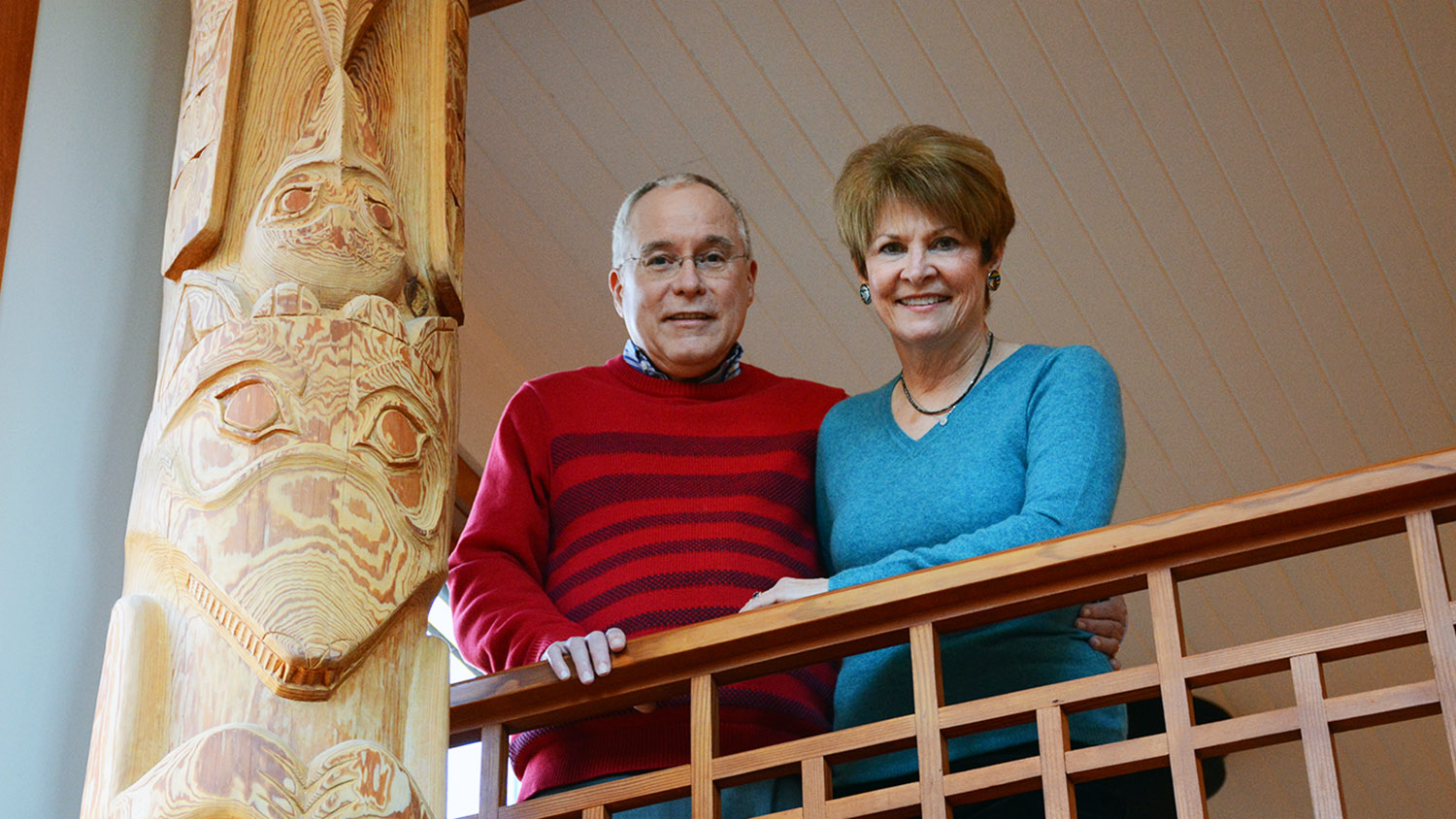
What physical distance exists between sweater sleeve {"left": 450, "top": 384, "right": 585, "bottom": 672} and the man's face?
0.23 metres

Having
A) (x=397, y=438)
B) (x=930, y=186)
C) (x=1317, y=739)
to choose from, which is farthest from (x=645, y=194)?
(x=1317, y=739)

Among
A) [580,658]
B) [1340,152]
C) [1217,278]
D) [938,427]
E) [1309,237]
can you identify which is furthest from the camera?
[1217,278]

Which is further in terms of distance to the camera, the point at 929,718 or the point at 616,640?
the point at 616,640

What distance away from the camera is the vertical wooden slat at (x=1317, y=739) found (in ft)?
5.31

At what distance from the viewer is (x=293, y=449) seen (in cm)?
188

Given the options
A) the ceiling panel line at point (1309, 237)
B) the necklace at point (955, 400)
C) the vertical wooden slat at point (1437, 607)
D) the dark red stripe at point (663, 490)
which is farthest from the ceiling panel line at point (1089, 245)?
the vertical wooden slat at point (1437, 607)

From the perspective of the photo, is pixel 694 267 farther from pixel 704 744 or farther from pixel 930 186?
pixel 704 744

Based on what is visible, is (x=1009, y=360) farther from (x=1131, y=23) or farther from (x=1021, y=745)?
(x=1131, y=23)

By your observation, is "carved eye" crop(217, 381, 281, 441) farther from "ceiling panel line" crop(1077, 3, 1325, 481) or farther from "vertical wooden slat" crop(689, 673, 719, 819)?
"ceiling panel line" crop(1077, 3, 1325, 481)

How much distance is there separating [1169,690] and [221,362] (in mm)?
1170

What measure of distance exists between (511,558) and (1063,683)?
0.86 m

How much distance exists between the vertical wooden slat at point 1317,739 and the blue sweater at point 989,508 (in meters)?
0.35

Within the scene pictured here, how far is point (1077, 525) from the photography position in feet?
6.51

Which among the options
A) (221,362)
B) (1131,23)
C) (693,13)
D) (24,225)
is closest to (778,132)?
(693,13)
